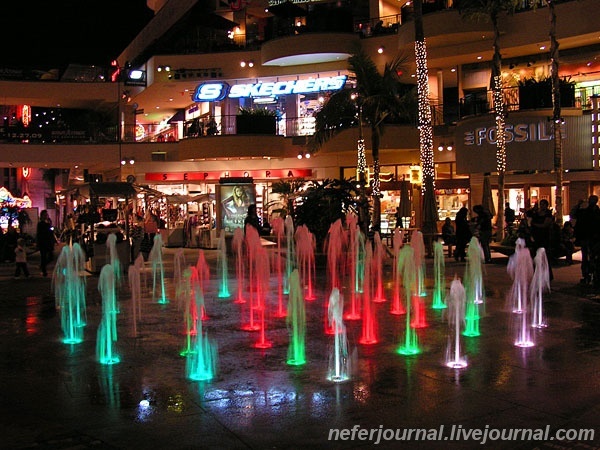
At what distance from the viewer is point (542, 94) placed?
89.0 feet

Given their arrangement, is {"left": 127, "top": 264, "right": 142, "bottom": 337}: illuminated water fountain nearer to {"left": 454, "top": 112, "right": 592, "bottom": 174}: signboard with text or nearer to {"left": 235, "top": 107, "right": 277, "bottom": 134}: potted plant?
{"left": 454, "top": 112, "right": 592, "bottom": 174}: signboard with text

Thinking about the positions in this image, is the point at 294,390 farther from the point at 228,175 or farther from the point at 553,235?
the point at 228,175

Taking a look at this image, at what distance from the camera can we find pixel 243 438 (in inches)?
227

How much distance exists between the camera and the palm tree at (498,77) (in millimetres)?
25531

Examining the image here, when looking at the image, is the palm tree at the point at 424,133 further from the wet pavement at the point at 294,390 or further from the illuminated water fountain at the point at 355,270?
the wet pavement at the point at 294,390

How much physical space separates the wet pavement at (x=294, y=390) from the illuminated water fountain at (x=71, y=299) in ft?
0.73

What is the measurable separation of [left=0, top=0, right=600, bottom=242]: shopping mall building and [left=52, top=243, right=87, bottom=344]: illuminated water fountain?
7.72 meters

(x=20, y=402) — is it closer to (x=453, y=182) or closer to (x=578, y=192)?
(x=578, y=192)

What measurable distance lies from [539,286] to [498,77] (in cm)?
1457

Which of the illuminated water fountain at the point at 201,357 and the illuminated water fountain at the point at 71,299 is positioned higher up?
the illuminated water fountain at the point at 71,299

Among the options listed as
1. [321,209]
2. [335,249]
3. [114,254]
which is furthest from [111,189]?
[335,249]

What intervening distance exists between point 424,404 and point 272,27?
109ft

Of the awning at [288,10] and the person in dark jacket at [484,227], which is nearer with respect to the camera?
the person in dark jacket at [484,227]

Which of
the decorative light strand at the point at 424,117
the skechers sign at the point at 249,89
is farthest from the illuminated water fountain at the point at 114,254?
the skechers sign at the point at 249,89
